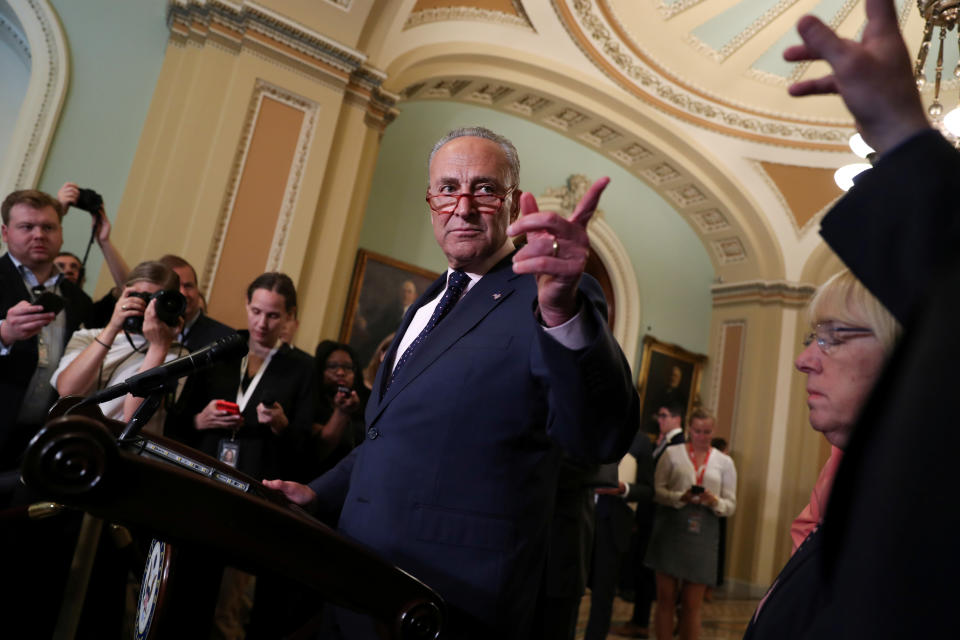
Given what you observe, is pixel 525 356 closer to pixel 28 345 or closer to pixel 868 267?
pixel 868 267

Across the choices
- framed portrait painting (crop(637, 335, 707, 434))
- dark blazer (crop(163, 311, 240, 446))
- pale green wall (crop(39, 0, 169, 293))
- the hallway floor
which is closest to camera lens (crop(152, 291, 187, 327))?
dark blazer (crop(163, 311, 240, 446))

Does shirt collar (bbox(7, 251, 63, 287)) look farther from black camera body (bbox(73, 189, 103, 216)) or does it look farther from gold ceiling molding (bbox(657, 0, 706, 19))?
gold ceiling molding (bbox(657, 0, 706, 19))

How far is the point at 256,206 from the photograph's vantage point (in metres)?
5.27

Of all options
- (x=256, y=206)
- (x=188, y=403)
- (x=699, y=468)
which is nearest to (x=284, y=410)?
(x=188, y=403)

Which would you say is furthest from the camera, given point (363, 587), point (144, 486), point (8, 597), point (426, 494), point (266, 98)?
point (266, 98)

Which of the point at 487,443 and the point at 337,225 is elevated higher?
the point at 337,225

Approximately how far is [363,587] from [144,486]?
30cm

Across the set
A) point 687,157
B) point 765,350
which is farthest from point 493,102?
point 765,350

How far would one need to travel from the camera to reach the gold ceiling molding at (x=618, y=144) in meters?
7.83

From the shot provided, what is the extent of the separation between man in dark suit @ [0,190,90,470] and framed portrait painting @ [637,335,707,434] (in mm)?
7789

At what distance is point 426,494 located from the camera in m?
1.32

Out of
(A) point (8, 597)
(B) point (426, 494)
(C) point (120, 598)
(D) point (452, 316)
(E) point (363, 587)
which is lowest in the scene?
(A) point (8, 597)

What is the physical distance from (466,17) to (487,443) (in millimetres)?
6566

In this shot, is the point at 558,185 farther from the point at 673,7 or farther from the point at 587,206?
the point at 587,206
